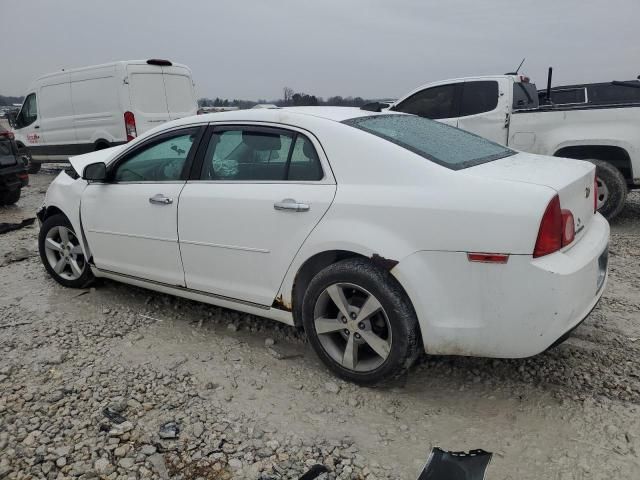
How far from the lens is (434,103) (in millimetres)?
7730

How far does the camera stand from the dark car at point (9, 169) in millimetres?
8281

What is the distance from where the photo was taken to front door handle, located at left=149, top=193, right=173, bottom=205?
3523 millimetres

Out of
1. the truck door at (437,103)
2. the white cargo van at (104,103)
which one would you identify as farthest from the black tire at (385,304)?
the white cargo van at (104,103)

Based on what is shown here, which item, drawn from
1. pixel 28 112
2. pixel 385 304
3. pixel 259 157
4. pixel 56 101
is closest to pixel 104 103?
pixel 56 101

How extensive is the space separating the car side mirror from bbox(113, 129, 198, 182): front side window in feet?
0.33

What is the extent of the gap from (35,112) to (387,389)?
12.2 metres

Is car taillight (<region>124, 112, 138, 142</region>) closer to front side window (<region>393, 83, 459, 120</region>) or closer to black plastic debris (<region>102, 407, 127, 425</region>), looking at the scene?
front side window (<region>393, 83, 459, 120</region>)

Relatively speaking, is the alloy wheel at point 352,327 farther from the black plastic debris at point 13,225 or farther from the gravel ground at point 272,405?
the black plastic debris at point 13,225

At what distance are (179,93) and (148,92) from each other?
2.51 ft

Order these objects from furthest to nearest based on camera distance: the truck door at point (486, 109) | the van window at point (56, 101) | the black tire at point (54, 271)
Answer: the van window at point (56, 101) < the truck door at point (486, 109) < the black tire at point (54, 271)

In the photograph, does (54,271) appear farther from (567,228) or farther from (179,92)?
(179,92)

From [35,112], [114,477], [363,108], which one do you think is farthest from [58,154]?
[114,477]

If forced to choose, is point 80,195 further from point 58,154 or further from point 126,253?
point 58,154

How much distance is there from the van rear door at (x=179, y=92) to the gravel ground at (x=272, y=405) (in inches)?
298
